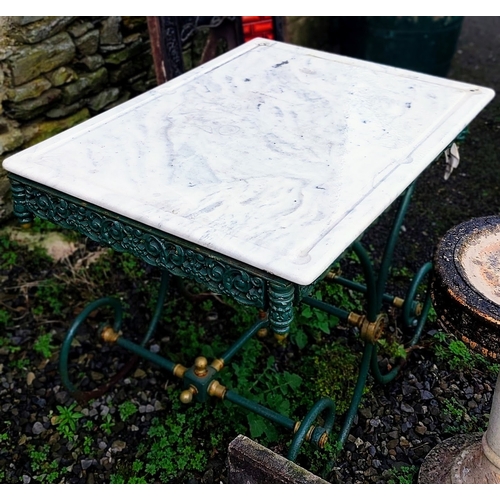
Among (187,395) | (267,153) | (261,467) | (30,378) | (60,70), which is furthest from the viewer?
(60,70)

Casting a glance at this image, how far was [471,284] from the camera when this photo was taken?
1.69m

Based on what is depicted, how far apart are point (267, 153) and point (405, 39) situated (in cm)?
286

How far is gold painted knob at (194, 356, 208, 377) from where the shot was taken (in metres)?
2.23

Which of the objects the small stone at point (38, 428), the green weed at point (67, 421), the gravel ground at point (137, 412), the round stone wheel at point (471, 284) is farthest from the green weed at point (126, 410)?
the round stone wheel at point (471, 284)

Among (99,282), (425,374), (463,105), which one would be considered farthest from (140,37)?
(425,374)

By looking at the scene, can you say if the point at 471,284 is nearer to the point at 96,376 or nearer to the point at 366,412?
the point at 366,412

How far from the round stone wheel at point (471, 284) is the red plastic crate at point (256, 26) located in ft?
6.34

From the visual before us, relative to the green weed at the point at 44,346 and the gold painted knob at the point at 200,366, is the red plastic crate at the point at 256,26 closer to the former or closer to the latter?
the green weed at the point at 44,346

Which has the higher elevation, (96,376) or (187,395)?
(187,395)

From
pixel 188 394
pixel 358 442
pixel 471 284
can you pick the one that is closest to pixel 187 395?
pixel 188 394

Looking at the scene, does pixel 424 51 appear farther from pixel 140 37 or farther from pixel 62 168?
pixel 62 168

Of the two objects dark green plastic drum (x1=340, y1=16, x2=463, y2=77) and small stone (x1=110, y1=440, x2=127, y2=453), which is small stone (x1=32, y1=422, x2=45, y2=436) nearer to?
small stone (x1=110, y1=440, x2=127, y2=453)

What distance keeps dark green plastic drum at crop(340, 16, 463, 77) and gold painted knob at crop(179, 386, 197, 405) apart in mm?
3011

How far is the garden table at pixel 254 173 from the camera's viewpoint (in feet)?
5.20
